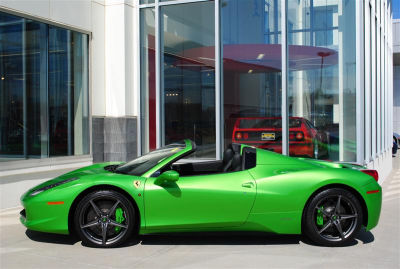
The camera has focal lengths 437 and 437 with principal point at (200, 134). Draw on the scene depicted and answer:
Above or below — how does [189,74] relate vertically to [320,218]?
above

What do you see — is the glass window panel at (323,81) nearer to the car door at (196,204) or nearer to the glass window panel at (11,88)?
the car door at (196,204)

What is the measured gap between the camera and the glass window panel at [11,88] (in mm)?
6974

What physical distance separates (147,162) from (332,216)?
6.77 feet

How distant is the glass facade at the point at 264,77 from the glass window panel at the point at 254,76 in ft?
0.06

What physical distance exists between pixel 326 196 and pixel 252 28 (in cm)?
454

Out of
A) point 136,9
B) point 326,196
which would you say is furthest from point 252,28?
point 326,196

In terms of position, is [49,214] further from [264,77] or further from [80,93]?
[264,77]

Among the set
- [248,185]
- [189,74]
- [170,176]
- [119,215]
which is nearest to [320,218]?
[248,185]

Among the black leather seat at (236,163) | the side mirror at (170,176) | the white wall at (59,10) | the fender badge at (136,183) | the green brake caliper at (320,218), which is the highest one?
the white wall at (59,10)

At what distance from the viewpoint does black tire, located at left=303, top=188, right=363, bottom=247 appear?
4504 millimetres

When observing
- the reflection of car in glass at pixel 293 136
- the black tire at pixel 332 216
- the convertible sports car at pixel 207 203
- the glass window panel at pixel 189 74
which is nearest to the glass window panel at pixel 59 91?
the glass window panel at pixel 189 74

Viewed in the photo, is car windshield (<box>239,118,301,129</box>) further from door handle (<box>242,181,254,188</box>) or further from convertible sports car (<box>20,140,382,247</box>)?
door handle (<box>242,181,254,188</box>)

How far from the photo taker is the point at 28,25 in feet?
24.4

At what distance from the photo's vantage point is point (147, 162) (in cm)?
489
